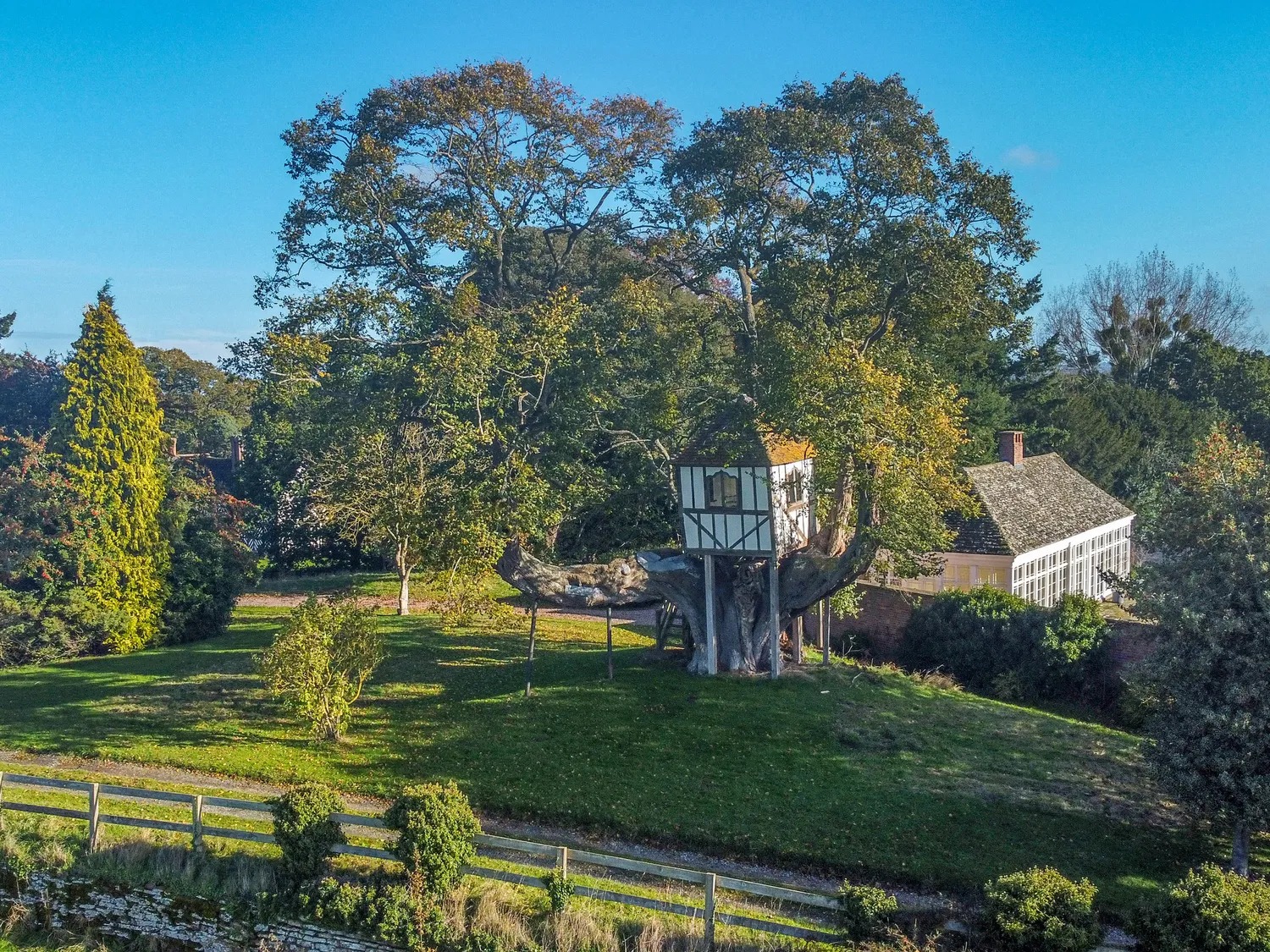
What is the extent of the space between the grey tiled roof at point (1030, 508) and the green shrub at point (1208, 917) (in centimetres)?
1898

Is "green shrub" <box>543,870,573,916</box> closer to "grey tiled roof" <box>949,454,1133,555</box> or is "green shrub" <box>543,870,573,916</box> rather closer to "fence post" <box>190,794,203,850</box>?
"fence post" <box>190,794,203,850</box>

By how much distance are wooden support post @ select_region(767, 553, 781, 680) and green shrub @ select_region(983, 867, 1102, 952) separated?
10.4m

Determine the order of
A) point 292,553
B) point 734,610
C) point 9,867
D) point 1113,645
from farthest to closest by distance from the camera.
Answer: point 292,553 < point 1113,645 < point 734,610 < point 9,867

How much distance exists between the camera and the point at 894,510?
757 inches

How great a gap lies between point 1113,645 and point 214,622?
2548 cm

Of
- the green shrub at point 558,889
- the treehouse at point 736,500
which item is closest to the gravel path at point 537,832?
the green shrub at point 558,889

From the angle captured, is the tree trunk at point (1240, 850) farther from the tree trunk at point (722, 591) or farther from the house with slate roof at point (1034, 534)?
the house with slate roof at point (1034, 534)

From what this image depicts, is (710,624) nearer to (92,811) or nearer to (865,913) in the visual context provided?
(865,913)

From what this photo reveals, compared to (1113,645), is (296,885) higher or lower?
lower

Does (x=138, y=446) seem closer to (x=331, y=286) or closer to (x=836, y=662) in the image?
(x=331, y=286)

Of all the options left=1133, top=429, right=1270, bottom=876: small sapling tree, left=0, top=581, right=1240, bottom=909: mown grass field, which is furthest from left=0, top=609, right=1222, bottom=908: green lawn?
left=1133, top=429, right=1270, bottom=876: small sapling tree

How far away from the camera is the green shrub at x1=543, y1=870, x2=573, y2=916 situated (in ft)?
40.6

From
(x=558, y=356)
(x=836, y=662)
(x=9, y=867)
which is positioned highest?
(x=558, y=356)

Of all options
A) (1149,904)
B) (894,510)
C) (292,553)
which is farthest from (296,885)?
(292,553)
